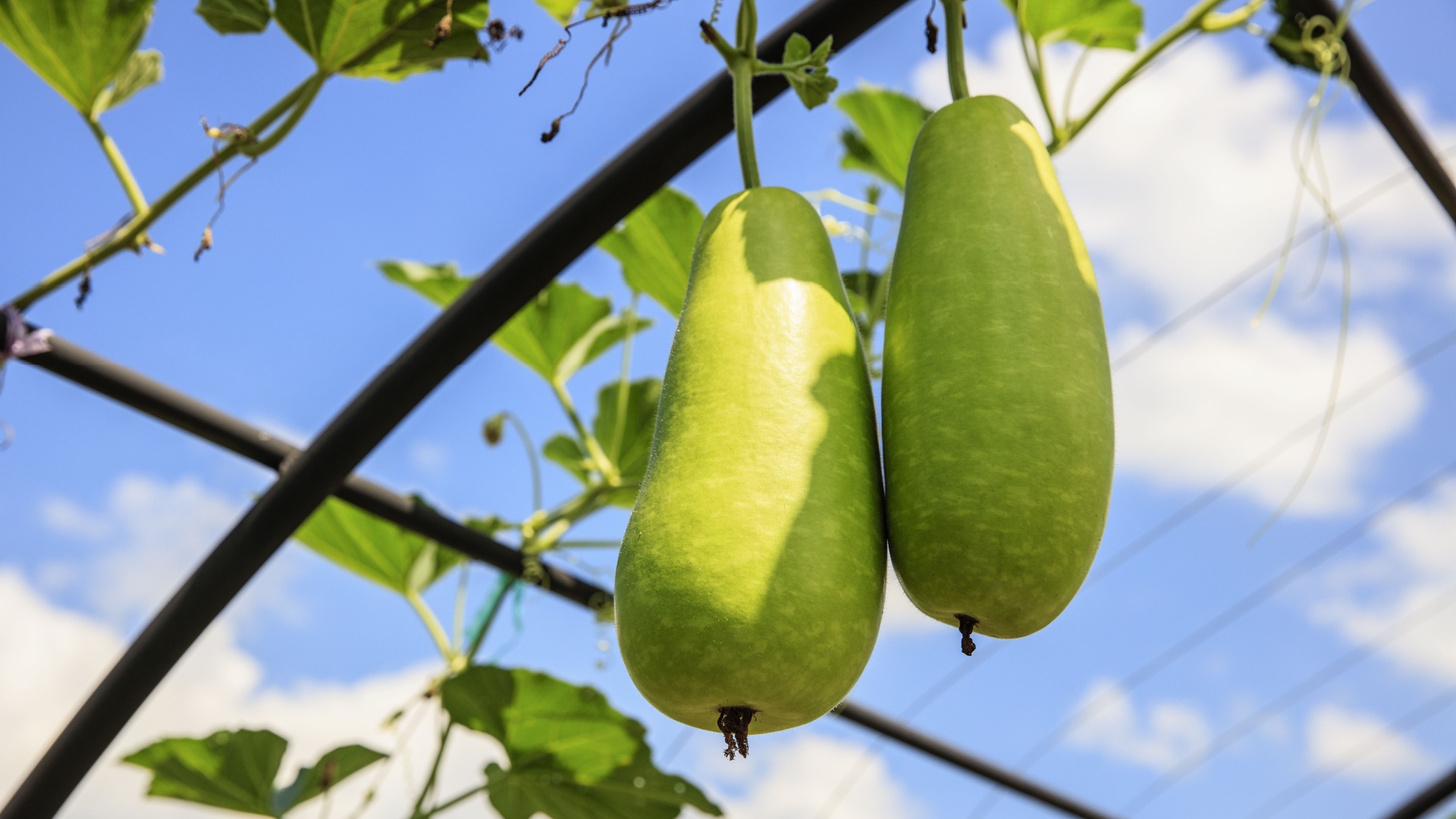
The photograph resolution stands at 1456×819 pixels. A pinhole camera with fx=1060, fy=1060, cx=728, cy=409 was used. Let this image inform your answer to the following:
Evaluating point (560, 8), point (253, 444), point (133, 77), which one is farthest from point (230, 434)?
point (560, 8)

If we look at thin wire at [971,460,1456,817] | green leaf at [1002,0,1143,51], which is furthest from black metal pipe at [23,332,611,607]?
thin wire at [971,460,1456,817]

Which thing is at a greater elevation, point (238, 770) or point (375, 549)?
point (375, 549)

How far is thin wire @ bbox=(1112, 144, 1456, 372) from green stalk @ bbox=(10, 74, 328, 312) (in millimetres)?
2097

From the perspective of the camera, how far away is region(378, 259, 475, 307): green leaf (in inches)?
52.6

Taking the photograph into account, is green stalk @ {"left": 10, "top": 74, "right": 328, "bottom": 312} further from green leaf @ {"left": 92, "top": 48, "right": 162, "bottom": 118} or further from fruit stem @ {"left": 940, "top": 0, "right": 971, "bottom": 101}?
fruit stem @ {"left": 940, "top": 0, "right": 971, "bottom": 101}

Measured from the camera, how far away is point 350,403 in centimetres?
Result: 89

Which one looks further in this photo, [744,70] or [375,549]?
[375,549]

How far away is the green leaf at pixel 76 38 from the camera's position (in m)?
0.93

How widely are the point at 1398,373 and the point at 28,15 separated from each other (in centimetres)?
356

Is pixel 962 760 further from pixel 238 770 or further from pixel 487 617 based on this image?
pixel 238 770

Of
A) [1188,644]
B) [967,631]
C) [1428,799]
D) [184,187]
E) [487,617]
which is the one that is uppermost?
[184,187]

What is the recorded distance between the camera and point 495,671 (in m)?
1.23

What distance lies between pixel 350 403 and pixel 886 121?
0.77 metres

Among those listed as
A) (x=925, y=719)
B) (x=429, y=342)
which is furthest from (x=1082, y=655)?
(x=429, y=342)
